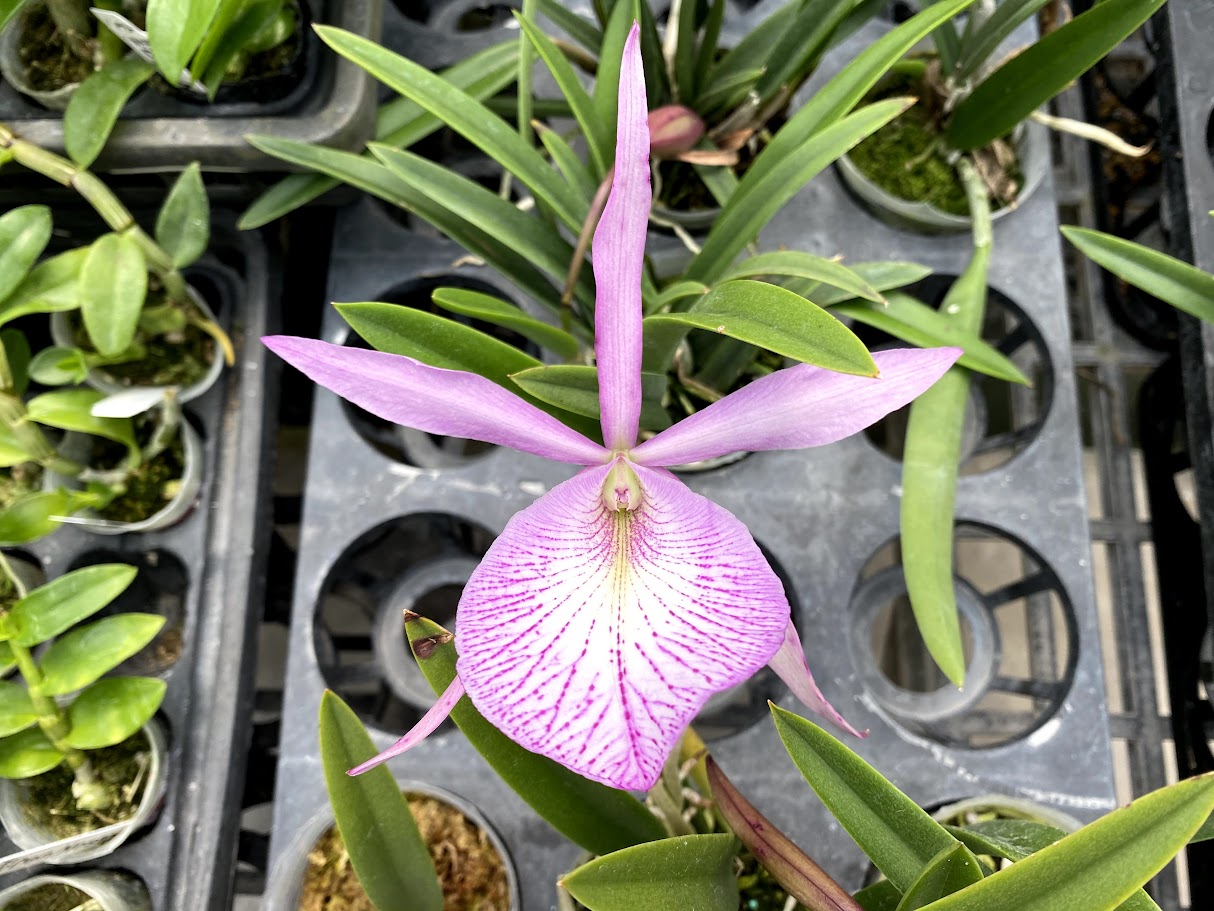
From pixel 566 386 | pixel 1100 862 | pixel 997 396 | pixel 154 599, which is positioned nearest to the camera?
pixel 1100 862

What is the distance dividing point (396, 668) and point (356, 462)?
0.22 m

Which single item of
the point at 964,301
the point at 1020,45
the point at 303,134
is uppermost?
the point at 1020,45

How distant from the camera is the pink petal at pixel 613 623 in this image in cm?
43

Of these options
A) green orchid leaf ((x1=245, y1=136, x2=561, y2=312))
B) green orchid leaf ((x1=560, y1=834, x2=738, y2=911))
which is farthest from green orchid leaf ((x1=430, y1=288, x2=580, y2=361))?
green orchid leaf ((x1=560, y1=834, x2=738, y2=911))

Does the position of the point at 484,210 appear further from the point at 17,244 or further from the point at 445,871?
the point at 445,871

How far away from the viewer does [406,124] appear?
0.77 meters

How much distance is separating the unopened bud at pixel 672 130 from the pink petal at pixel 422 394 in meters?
0.34

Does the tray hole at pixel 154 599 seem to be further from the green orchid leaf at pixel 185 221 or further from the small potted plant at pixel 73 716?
the green orchid leaf at pixel 185 221

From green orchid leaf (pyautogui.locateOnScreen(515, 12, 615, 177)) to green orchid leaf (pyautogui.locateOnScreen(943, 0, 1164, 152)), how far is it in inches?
14.3

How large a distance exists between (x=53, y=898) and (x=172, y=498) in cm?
35

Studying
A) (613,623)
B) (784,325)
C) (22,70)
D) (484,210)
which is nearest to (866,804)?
(613,623)

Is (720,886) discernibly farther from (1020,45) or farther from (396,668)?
(1020,45)

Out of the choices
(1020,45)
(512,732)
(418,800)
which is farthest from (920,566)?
(1020,45)

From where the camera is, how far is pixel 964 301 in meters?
0.75
